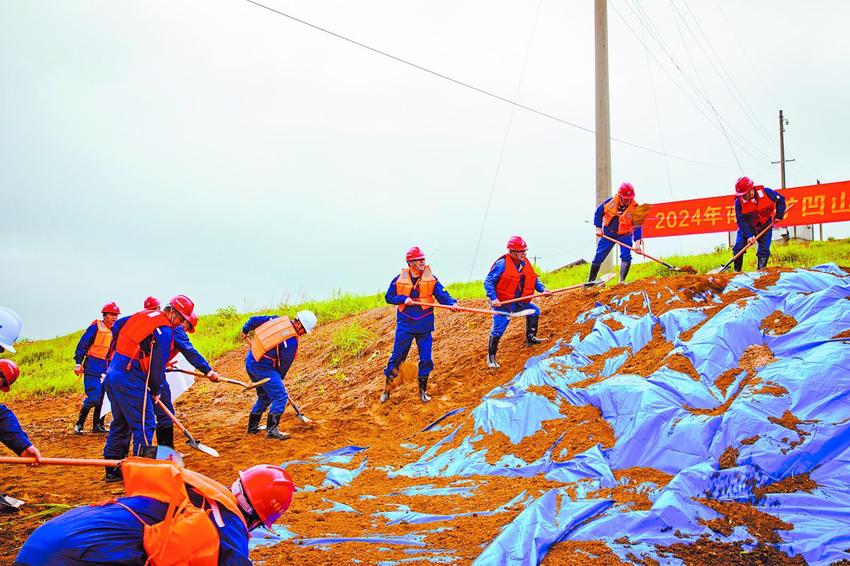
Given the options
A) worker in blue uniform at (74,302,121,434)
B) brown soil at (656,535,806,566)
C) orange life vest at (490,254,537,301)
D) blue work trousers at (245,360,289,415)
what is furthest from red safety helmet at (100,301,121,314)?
brown soil at (656,535,806,566)

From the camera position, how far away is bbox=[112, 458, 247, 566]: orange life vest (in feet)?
9.71

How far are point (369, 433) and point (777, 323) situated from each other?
530 centimetres

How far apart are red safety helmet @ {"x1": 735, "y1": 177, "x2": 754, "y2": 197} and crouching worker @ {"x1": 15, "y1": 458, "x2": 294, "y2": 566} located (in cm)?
1016

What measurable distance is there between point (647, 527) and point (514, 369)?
16.1 ft

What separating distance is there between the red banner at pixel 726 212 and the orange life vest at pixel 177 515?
14.1 meters

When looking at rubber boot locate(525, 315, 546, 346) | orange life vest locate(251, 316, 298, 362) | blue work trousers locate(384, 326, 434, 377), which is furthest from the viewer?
rubber boot locate(525, 315, 546, 346)

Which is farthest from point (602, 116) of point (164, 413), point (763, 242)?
point (164, 413)

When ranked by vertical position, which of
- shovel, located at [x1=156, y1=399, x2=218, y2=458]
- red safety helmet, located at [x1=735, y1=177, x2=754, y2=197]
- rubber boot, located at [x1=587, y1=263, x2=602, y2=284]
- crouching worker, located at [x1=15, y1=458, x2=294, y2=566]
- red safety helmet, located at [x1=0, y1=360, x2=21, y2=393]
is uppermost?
red safety helmet, located at [x1=735, y1=177, x2=754, y2=197]

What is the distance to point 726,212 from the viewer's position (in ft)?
52.0

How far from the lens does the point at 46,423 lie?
1271cm

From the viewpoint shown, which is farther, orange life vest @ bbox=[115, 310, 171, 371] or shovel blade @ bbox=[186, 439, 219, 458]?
shovel blade @ bbox=[186, 439, 219, 458]

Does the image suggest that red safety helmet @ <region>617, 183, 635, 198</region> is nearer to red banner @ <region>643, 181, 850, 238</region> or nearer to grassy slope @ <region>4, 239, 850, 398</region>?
grassy slope @ <region>4, 239, 850, 398</region>

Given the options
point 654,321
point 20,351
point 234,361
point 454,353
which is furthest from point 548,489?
point 20,351

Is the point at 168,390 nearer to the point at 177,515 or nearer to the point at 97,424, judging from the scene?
the point at 97,424
